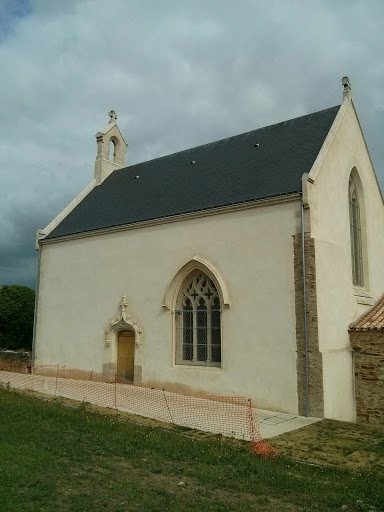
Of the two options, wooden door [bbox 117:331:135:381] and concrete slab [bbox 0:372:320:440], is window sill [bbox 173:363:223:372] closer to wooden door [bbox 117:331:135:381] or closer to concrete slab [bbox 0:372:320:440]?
concrete slab [bbox 0:372:320:440]

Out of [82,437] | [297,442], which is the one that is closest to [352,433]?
[297,442]

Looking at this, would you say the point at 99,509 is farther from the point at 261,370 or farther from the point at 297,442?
the point at 261,370

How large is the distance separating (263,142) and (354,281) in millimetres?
6057

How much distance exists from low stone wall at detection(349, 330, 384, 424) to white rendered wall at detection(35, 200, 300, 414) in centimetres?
249

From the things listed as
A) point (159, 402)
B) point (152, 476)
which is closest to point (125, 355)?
point (159, 402)

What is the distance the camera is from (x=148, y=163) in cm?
2170

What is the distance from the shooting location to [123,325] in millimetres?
16594

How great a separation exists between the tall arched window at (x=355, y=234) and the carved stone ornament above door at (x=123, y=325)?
760 centimetres

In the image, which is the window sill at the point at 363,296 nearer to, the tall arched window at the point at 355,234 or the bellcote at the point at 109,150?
the tall arched window at the point at 355,234

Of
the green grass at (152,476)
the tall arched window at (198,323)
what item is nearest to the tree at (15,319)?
the tall arched window at (198,323)

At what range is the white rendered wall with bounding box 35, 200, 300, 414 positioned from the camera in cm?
1295

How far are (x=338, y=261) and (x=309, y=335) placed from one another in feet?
9.65

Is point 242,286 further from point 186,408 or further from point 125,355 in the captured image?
point 125,355

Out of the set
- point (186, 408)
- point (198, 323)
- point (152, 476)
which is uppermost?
point (198, 323)
